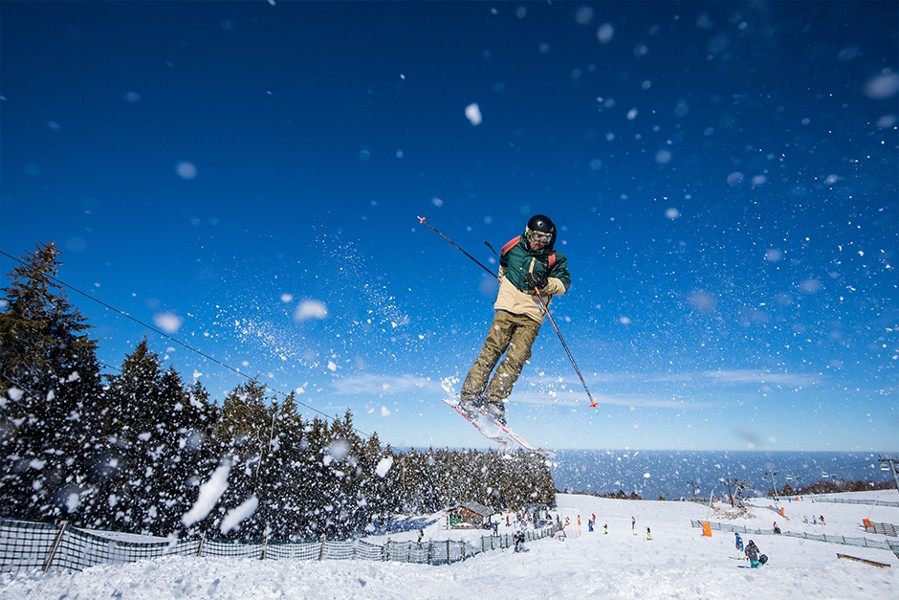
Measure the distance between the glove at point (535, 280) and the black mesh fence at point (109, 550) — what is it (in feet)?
37.5

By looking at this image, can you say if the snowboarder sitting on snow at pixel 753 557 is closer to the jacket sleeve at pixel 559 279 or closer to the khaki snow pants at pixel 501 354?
the khaki snow pants at pixel 501 354

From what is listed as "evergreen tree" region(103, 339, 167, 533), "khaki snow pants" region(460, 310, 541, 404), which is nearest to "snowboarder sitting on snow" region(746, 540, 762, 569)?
"khaki snow pants" region(460, 310, 541, 404)

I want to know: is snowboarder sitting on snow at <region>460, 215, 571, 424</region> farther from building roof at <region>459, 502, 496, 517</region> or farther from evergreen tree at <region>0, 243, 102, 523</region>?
building roof at <region>459, 502, 496, 517</region>

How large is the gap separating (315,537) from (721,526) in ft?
126

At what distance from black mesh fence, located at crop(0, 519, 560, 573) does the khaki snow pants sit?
391 inches

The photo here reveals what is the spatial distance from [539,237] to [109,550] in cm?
1371

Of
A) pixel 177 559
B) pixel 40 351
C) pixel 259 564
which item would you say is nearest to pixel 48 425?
pixel 40 351

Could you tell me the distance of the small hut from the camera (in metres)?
51.1

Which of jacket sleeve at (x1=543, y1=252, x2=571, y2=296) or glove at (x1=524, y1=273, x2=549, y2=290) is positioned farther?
jacket sleeve at (x1=543, y1=252, x2=571, y2=296)

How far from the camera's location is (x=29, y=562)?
337 inches

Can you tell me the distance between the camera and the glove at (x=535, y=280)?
6082 mm

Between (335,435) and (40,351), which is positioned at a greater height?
(40,351)

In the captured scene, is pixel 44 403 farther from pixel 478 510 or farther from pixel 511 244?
pixel 478 510

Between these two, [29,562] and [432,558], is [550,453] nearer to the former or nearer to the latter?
[29,562]
